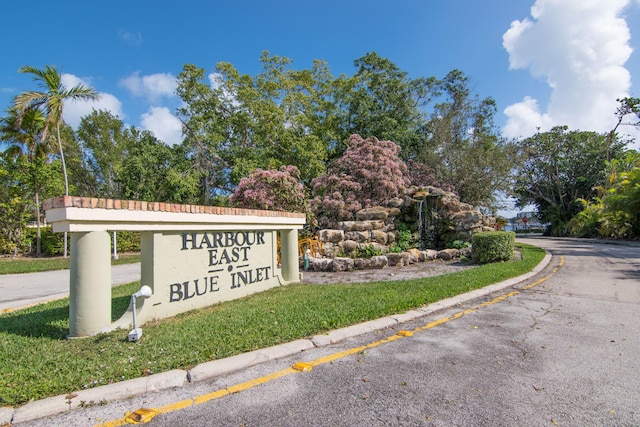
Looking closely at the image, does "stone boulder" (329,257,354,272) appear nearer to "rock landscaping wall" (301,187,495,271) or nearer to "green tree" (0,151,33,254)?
"rock landscaping wall" (301,187,495,271)

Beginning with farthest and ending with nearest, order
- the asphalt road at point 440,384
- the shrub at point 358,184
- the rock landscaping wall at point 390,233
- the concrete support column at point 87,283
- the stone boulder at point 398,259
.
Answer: the shrub at point 358,184, the stone boulder at point 398,259, the rock landscaping wall at point 390,233, the concrete support column at point 87,283, the asphalt road at point 440,384

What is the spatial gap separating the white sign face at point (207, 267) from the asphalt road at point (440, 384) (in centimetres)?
169

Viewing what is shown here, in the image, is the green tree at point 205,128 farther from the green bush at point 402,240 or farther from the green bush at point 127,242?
the green bush at point 402,240

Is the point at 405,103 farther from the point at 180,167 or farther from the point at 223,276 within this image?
the point at 223,276

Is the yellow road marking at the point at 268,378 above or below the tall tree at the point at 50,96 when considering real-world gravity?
below

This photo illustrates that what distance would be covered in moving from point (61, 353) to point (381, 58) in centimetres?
2831

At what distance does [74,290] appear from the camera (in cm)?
443

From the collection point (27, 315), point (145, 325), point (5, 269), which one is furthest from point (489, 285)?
point (5, 269)

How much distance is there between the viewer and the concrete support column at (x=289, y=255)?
339 inches

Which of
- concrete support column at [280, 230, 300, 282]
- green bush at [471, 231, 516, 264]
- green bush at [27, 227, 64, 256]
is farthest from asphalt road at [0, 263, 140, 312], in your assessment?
green bush at [471, 231, 516, 264]

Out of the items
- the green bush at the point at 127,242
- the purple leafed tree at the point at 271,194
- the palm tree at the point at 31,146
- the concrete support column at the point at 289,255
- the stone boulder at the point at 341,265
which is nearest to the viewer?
the concrete support column at the point at 289,255

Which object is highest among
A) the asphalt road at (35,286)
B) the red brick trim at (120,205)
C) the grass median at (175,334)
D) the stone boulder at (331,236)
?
the red brick trim at (120,205)

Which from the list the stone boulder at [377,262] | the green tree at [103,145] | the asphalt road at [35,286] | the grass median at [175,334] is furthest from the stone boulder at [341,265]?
the green tree at [103,145]

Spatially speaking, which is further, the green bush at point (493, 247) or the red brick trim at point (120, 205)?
the green bush at point (493, 247)
